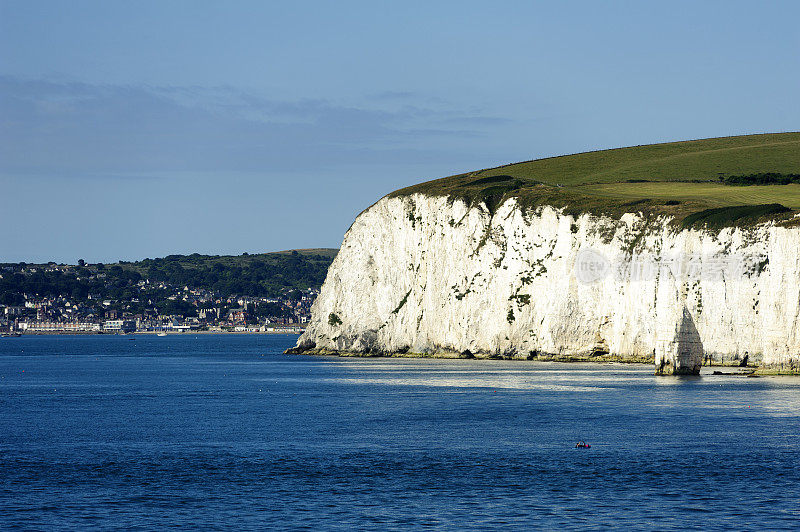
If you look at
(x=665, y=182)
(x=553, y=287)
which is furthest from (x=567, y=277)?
(x=665, y=182)

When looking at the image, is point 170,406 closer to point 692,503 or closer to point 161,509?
point 161,509

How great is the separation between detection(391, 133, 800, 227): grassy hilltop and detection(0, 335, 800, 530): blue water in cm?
2831

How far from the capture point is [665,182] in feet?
451

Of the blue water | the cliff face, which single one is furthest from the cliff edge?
the blue water

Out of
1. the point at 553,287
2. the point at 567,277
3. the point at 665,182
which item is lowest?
the point at 553,287

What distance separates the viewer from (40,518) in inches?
1332

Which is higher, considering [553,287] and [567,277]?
[567,277]

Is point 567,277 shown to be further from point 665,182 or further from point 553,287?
point 665,182

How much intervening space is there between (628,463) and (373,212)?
335ft

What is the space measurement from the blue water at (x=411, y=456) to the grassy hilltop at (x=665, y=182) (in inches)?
1115

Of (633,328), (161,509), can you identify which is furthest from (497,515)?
(633,328)

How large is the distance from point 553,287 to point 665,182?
101 feet

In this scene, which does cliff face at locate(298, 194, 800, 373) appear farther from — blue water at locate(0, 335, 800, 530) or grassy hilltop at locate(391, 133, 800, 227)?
blue water at locate(0, 335, 800, 530)

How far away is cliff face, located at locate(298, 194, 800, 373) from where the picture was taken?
9044 centimetres
